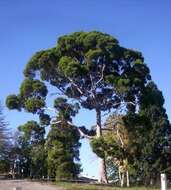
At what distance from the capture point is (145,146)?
55625mm

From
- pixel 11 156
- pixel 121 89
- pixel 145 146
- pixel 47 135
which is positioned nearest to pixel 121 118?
pixel 121 89

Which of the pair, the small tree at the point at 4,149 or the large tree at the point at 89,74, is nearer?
the large tree at the point at 89,74

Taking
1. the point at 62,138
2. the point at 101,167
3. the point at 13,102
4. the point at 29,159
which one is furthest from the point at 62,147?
the point at 29,159

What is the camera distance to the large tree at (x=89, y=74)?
36.8 meters

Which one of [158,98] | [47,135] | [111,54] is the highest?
[111,54]

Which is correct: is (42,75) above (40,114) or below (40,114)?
above

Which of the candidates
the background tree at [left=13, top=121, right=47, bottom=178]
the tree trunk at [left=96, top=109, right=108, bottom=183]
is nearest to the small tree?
the background tree at [left=13, top=121, right=47, bottom=178]

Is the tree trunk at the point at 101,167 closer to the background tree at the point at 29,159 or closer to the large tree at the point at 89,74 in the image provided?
the large tree at the point at 89,74

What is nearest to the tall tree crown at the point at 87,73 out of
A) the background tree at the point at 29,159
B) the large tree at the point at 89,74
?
the large tree at the point at 89,74

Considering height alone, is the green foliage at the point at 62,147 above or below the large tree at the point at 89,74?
below

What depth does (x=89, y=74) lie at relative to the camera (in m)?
37.6

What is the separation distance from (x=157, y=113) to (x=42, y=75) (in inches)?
808

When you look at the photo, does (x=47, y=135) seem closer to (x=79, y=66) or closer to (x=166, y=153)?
(x=79, y=66)

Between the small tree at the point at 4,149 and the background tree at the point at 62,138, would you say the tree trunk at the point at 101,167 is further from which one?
the small tree at the point at 4,149
